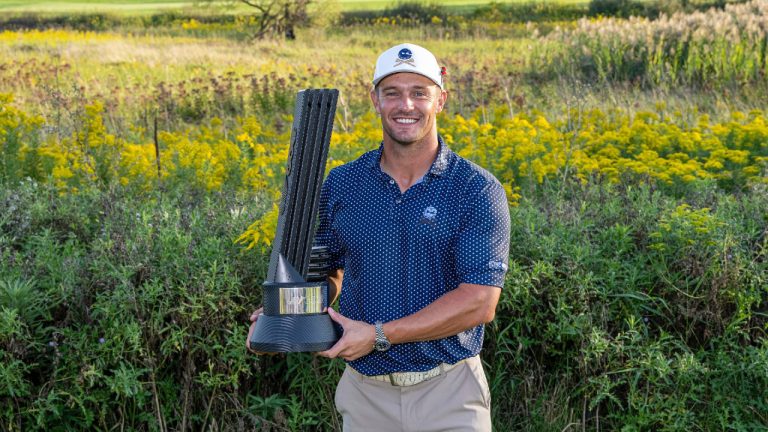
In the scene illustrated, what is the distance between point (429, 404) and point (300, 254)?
0.71 meters

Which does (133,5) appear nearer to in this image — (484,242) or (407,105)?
(407,105)

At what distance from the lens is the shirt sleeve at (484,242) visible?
8.74ft

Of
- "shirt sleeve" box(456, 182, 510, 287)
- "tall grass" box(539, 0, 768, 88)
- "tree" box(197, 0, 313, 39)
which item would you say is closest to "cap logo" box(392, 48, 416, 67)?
"shirt sleeve" box(456, 182, 510, 287)

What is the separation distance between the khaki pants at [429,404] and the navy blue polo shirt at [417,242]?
6cm

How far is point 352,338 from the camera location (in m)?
2.50

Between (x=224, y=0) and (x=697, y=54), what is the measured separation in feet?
99.2

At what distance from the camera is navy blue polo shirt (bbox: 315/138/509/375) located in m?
2.71

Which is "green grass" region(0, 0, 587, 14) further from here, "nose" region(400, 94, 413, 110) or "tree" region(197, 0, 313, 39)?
"nose" region(400, 94, 413, 110)

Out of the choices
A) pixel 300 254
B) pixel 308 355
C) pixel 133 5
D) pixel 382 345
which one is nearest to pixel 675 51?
pixel 308 355

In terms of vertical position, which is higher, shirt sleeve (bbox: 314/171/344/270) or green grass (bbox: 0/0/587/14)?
shirt sleeve (bbox: 314/171/344/270)

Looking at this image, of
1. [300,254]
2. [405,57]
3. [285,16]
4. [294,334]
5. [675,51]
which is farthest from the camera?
[285,16]

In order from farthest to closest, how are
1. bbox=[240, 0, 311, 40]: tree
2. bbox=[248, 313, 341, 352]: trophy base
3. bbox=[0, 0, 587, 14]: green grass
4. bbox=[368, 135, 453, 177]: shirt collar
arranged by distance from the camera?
1. bbox=[0, 0, 587, 14]: green grass
2. bbox=[240, 0, 311, 40]: tree
3. bbox=[368, 135, 453, 177]: shirt collar
4. bbox=[248, 313, 341, 352]: trophy base

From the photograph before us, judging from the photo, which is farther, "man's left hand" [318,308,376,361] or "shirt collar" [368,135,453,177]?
"shirt collar" [368,135,453,177]

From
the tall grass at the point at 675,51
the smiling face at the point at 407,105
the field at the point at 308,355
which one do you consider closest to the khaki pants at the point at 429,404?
the smiling face at the point at 407,105
